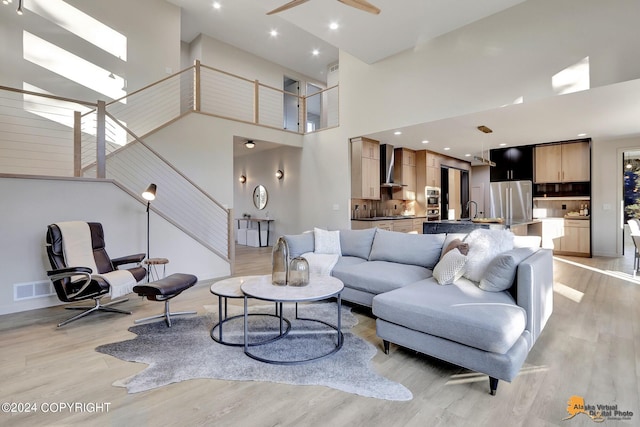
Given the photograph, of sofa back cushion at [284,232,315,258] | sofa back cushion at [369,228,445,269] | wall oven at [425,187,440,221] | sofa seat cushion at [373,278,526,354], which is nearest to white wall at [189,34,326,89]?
wall oven at [425,187,440,221]

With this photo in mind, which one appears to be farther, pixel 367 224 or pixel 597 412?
pixel 367 224

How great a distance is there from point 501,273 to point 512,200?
639 cm

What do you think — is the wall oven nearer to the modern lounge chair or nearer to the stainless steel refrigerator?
the stainless steel refrigerator

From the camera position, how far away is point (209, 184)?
6340mm

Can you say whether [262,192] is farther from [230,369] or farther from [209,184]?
[230,369]

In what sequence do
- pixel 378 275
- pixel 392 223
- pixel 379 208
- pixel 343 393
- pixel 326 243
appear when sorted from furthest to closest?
1. pixel 379 208
2. pixel 392 223
3. pixel 326 243
4. pixel 378 275
5. pixel 343 393

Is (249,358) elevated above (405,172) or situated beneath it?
situated beneath

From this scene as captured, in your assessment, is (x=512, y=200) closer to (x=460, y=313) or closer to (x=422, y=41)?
(x=422, y=41)

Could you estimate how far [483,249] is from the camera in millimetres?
2834

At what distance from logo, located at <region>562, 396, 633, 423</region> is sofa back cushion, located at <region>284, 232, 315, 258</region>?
9.96ft

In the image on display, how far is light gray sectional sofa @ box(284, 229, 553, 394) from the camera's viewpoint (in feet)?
6.46

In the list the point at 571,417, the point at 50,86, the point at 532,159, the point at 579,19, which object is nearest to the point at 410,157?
the point at 532,159

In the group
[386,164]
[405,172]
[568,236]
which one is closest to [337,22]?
[386,164]

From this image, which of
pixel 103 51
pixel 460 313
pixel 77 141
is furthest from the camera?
pixel 103 51
